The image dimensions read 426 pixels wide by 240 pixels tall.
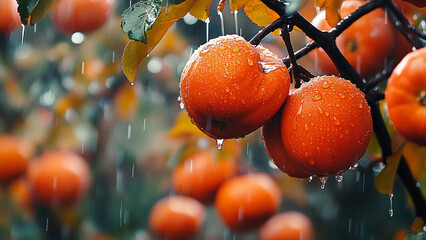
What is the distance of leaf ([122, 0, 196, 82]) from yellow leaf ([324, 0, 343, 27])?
24cm

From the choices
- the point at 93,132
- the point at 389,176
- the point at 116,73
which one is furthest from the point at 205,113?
the point at 93,132

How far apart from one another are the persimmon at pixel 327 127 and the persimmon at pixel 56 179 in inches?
58.1

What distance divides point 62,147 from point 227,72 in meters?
1.49

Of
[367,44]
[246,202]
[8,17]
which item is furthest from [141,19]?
[8,17]

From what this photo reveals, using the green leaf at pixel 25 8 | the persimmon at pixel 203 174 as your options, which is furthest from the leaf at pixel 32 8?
the persimmon at pixel 203 174

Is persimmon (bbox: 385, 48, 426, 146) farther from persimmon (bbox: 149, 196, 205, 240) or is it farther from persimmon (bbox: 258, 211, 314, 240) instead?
persimmon (bbox: 149, 196, 205, 240)

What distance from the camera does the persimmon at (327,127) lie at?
624 mm

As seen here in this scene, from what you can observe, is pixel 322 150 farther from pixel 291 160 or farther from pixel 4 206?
pixel 4 206

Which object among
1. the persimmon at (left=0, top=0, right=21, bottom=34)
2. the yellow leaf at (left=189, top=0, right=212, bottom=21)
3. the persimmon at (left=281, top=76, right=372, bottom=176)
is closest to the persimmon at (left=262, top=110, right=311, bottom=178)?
the persimmon at (left=281, top=76, right=372, bottom=176)

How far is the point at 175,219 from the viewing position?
1986 mm

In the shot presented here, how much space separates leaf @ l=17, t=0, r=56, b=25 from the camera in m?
0.65

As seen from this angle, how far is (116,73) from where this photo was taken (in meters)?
1.88

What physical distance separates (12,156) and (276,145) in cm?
149

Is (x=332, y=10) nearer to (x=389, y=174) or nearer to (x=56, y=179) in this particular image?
(x=389, y=174)
